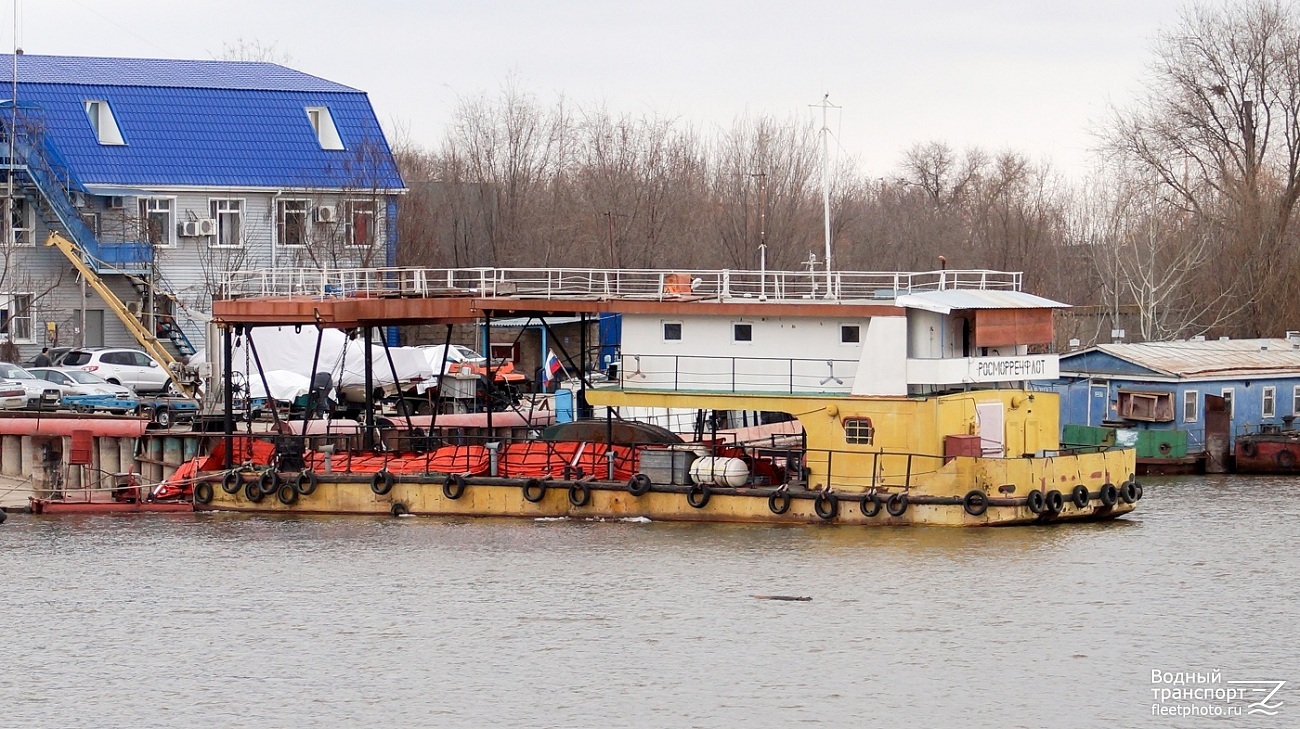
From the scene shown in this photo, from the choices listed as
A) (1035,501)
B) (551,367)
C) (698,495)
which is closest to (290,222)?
(551,367)

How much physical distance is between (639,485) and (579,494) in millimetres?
1426

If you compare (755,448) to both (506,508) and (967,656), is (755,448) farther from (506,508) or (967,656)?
(967,656)

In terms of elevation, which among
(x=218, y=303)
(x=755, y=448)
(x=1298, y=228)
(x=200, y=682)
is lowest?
(x=200, y=682)

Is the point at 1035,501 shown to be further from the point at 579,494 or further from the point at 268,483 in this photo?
the point at 268,483

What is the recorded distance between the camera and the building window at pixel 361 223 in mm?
60188

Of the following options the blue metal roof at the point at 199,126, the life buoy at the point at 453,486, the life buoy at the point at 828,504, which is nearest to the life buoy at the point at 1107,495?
the life buoy at the point at 828,504

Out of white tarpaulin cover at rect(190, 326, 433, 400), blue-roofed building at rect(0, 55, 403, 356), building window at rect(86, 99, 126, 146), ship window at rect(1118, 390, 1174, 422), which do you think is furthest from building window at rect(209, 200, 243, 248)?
ship window at rect(1118, 390, 1174, 422)

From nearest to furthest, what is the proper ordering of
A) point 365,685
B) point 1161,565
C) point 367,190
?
point 365,685 < point 1161,565 < point 367,190

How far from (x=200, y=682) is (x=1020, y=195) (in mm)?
65499

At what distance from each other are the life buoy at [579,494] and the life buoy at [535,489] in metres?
0.61

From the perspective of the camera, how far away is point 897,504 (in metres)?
34.9

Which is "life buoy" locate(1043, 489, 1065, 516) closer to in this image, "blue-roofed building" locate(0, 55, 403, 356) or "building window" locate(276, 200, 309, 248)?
"blue-roofed building" locate(0, 55, 403, 356)

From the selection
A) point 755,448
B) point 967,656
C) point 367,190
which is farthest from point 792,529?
point 367,190

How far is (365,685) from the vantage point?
1015 inches
